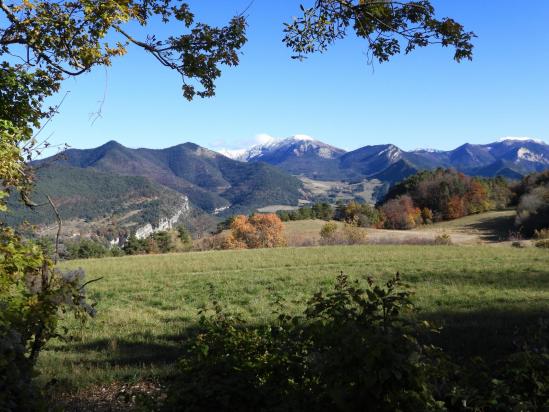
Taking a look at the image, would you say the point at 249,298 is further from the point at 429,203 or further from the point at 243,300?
the point at 429,203

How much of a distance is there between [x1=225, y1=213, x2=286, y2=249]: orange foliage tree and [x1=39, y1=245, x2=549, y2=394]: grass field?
41.6 m

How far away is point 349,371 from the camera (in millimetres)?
3564

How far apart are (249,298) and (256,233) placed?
5795 centimetres

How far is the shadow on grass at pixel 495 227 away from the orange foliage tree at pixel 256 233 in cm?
2903

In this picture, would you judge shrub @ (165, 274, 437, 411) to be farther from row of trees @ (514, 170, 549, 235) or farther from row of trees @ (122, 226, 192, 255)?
row of trees @ (514, 170, 549, 235)

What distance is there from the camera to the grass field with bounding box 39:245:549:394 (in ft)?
27.7

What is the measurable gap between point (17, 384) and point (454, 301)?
12.2 metres

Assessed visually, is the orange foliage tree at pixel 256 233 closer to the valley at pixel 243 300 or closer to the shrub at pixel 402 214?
the shrub at pixel 402 214

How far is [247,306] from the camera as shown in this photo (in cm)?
1345

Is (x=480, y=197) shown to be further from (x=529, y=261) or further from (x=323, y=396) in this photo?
(x=323, y=396)

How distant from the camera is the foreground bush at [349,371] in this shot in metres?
3.46

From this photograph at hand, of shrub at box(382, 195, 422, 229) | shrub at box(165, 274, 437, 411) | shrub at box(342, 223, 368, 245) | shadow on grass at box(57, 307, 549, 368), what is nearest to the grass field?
shadow on grass at box(57, 307, 549, 368)

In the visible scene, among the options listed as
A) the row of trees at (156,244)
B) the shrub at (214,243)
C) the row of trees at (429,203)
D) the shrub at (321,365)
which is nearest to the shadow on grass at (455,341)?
the shrub at (321,365)

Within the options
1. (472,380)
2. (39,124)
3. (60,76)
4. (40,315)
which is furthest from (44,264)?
(472,380)
